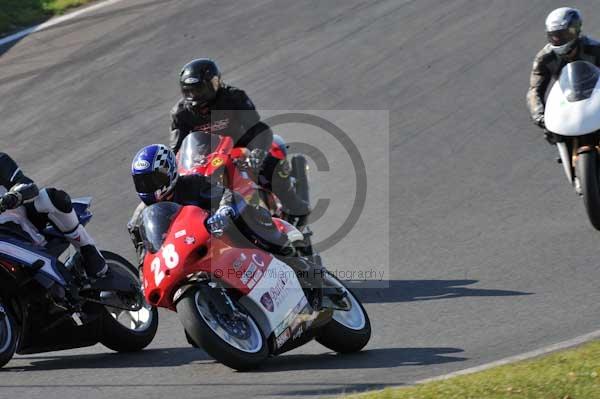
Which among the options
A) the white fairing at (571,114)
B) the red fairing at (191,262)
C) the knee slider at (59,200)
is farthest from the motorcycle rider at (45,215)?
the white fairing at (571,114)

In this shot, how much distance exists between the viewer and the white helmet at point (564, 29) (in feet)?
33.8

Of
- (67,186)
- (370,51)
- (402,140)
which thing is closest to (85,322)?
(67,186)

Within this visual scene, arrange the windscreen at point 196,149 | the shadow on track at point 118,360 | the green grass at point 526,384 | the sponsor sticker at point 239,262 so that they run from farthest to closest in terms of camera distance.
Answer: the windscreen at point 196,149
the shadow on track at point 118,360
the sponsor sticker at point 239,262
the green grass at point 526,384

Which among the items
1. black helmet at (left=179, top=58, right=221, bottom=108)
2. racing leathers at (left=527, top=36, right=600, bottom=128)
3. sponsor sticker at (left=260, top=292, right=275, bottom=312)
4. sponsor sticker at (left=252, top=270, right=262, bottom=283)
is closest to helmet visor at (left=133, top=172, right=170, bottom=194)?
sponsor sticker at (left=252, top=270, right=262, bottom=283)

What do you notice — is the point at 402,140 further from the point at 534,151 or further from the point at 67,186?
the point at 67,186

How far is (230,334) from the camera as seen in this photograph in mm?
7156

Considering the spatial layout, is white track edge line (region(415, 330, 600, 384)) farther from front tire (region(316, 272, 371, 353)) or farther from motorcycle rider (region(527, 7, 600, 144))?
motorcycle rider (region(527, 7, 600, 144))

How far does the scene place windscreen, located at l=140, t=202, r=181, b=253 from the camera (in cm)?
735

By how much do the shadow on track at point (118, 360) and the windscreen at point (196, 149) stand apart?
157cm

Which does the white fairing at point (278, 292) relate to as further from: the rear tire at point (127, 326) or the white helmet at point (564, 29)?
the white helmet at point (564, 29)

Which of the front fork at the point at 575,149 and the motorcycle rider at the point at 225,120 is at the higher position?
the motorcycle rider at the point at 225,120

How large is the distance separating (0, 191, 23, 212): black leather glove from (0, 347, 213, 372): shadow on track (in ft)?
3.62

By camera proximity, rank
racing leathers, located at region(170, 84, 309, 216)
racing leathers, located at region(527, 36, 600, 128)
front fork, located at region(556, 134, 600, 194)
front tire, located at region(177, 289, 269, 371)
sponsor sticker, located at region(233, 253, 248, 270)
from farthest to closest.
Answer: racing leathers, located at region(527, 36, 600, 128) < racing leathers, located at region(170, 84, 309, 216) < front fork, located at region(556, 134, 600, 194) < sponsor sticker, located at region(233, 253, 248, 270) < front tire, located at region(177, 289, 269, 371)

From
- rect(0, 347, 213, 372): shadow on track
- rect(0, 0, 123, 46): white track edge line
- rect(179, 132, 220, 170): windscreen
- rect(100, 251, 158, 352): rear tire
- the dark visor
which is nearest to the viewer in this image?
rect(0, 347, 213, 372): shadow on track
